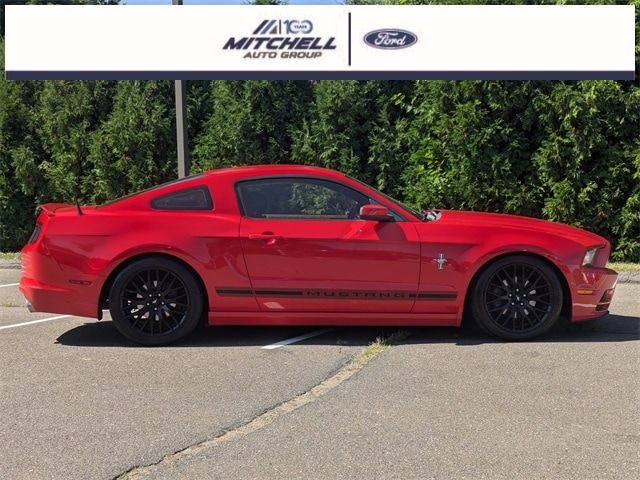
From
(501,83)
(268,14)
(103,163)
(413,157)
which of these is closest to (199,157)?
(103,163)

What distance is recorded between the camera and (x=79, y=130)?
11.9 meters

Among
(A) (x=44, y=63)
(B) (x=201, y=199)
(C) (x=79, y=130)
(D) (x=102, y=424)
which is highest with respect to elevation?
(A) (x=44, y=63)

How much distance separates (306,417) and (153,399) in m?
1.07

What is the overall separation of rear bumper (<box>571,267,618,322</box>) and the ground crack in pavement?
1.45m

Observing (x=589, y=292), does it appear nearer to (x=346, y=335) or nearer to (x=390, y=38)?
(x=346, y=335)

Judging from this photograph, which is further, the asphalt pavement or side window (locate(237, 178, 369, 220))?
side window (locate(237, 178, 369, 220))

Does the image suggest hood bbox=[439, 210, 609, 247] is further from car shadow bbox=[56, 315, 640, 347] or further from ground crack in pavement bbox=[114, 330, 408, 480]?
ground crack in pavement bbox=[114, 330, 408, 480]

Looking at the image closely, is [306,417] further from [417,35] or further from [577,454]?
[417,35]

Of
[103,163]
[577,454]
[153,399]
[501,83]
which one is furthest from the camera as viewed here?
A: [103,163]

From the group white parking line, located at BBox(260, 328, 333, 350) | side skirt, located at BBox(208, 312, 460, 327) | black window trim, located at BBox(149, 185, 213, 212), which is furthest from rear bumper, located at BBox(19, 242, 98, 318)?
white parking line, located at BBox(260, 328, 333, 350)

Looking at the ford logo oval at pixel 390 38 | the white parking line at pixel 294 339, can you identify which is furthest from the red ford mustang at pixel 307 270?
the ford logo oval at pixel 390 38

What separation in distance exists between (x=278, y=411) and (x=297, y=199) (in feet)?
7.09

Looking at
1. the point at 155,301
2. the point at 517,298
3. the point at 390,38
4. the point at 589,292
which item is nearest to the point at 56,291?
the point at 155,301

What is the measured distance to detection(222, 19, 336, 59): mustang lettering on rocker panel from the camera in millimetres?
10766
